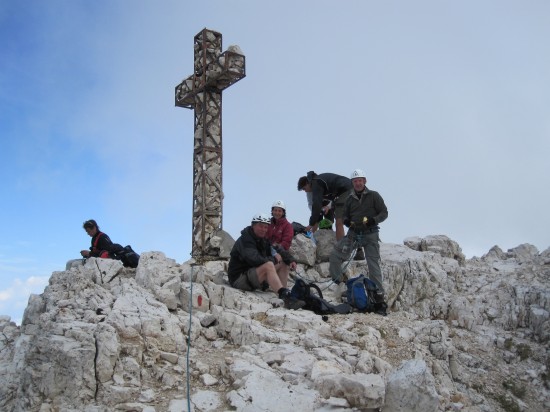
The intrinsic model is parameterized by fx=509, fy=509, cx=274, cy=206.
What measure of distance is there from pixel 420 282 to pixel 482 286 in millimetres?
2330

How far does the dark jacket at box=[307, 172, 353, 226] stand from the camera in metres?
13.0

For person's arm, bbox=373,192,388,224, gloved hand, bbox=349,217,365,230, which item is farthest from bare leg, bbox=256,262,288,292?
person's arm, bbox=373,192,388,224

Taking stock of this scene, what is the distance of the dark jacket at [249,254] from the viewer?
10.6 m

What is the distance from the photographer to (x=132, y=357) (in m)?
7.88

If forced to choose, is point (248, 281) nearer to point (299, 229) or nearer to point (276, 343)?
point (276, 343)

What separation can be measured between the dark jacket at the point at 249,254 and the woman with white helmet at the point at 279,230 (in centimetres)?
79

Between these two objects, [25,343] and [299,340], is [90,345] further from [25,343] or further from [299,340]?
[25,343]

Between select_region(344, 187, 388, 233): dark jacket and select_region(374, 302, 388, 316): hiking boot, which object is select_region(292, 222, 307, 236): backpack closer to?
select_region(344, 187, 388, 233): dark jacket

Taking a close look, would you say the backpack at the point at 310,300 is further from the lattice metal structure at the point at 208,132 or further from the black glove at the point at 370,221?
the lattice metal structure at the point at 208,132

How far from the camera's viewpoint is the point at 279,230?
1203 cm

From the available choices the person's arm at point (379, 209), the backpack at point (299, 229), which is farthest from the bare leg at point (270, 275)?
the backpack at point (299, 229)

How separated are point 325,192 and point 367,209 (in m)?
1.93

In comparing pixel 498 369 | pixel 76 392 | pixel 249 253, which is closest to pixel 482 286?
pixel 498 369

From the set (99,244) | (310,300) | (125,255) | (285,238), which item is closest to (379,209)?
(285,238)
